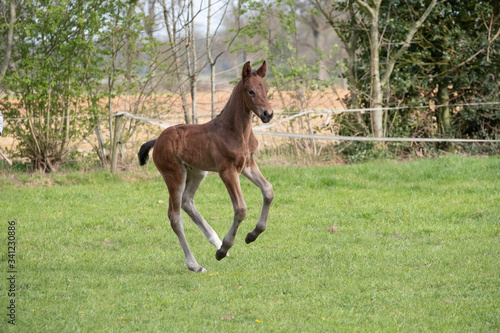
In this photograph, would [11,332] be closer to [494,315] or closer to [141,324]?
[141,324]

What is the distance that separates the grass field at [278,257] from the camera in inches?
192

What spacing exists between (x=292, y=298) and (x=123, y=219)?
403 cm

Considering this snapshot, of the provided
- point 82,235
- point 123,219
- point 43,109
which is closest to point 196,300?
point 82,235

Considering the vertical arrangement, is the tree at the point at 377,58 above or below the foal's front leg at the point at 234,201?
above

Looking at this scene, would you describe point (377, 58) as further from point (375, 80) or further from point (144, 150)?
point (144, 150)

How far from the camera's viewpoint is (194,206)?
21.4 ft

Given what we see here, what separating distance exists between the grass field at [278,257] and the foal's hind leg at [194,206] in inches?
13.4

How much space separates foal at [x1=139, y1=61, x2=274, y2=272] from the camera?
5.61 m

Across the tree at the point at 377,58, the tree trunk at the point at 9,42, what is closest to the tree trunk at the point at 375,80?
the tree at the point at 377,58

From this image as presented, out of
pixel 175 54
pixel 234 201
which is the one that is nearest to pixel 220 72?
pixel 175 54

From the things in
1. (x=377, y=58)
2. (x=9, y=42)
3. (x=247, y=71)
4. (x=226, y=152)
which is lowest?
(x=226, y=152)

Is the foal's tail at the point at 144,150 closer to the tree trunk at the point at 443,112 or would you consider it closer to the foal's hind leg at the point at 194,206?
the foal's hind leg at the point at 194,206

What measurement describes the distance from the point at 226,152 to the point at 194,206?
1.02 metres

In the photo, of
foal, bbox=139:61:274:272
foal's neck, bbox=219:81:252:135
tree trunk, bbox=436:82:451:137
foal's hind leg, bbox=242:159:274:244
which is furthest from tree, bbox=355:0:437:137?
foal's neck, bbox=219:81:252:135
